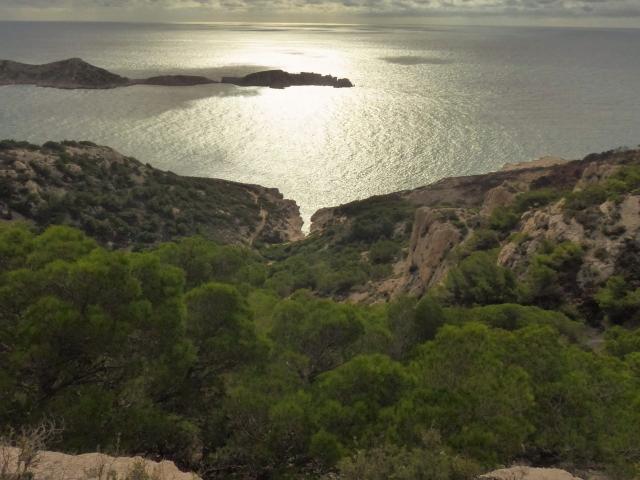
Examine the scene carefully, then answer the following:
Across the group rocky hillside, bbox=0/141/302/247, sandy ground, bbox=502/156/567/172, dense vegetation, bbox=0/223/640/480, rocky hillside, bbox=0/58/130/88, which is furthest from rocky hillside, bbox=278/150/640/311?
rocky hillside, bbox=0/58/130/88

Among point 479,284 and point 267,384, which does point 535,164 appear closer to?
point 479,284

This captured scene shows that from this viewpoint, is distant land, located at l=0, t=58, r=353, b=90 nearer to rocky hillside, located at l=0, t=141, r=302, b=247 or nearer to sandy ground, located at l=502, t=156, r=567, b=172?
sandy ground, located at l=502, t=156, r=567, b=172

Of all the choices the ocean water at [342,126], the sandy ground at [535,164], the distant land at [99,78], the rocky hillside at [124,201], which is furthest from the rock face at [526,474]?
the distant land at [99,78]

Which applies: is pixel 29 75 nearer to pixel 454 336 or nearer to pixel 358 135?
pixel 358 135

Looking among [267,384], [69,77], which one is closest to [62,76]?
[69,77]

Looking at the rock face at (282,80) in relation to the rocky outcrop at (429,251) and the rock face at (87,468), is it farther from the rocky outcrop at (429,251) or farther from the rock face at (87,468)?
the rock face at (87,468)
